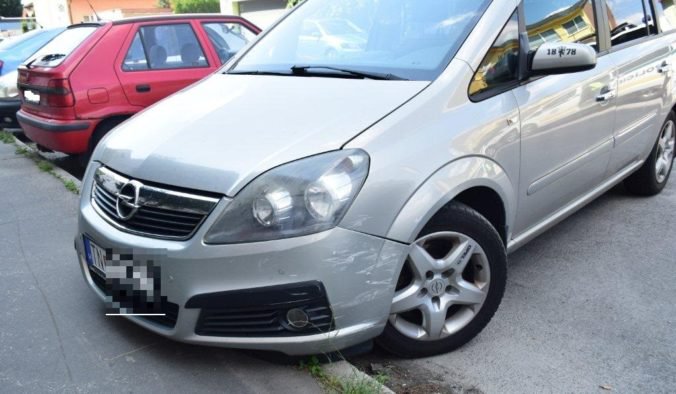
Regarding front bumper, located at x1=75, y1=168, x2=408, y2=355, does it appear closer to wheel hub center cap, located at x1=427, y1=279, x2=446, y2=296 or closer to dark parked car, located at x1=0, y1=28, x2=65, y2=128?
wheel hub center cap, located at x1=427, y1=279, x2=446, y2=296

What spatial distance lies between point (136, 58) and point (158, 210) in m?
3.80

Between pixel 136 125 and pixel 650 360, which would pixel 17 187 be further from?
pixel 650 360

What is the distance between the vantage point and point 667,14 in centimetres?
479

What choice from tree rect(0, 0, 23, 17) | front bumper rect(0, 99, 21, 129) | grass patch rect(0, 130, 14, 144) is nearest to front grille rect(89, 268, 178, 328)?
front bumper rect(0, 99, 21, 129)

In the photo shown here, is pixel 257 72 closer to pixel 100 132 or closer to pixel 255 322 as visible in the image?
pixel 255 322

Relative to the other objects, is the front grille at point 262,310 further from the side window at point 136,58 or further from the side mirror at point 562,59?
the side window at point 136,58

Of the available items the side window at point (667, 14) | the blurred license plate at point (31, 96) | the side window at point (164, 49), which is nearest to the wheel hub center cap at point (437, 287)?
the side window at point (667, 14)

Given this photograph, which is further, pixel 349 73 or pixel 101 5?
pixel 101 5

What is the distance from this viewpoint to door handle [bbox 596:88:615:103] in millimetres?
3484

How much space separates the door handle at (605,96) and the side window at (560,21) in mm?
287

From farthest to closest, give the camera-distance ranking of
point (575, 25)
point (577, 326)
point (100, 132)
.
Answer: point (100, 132)
point (575, 25)
point (577, 326)

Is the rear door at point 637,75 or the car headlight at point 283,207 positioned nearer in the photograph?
the car headlight at point 283,207

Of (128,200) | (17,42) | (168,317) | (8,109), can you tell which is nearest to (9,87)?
(8,109)

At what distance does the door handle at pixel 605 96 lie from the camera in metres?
3.48
